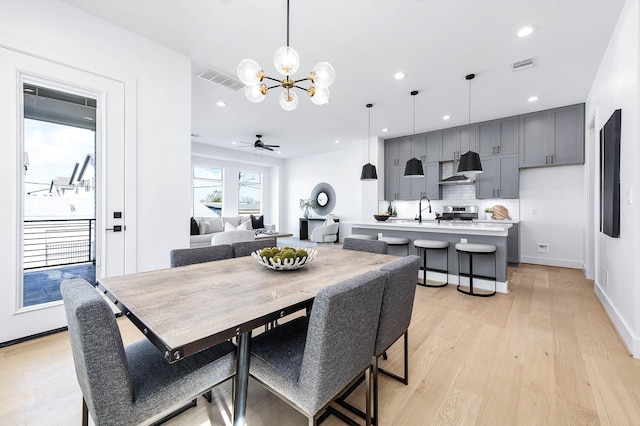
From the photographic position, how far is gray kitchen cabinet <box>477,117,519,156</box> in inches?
208

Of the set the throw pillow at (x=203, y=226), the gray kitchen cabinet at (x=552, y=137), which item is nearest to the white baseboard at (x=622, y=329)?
the gray kitchen cabinet at (x=552, y=137)

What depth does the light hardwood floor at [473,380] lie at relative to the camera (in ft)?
4.99

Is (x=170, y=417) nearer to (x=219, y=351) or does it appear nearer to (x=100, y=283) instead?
(x=219, y=351)

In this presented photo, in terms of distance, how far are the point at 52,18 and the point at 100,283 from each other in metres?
2.51

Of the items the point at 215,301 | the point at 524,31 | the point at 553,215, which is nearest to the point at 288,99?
the point at 215,301

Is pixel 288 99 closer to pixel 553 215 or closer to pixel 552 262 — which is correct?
pixel 553 215

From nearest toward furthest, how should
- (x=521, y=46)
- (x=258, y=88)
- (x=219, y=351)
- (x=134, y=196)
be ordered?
(x=219, y=351) → (x=258, y=88) → (x=134, y=196) → (x=521, y=46)

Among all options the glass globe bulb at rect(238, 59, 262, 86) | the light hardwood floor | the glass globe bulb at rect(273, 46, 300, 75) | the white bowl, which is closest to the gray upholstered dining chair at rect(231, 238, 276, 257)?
the white bowl

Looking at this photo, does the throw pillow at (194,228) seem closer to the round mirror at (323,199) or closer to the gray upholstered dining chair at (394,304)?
the round mirror at (323,199)

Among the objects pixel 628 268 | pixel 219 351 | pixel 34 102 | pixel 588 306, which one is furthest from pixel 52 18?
pixel 588 306

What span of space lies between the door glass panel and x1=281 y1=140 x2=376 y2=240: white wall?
558cm

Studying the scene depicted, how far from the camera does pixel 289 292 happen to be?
1.32 m

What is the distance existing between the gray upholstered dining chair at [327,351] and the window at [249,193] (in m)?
8.33

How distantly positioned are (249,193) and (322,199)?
262cm
